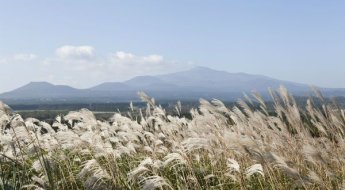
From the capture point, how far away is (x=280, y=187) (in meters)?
5.07

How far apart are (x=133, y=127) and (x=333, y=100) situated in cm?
381

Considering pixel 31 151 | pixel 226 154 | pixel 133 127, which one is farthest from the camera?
pixel 133 127

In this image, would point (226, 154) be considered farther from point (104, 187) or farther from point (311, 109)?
point (104, 187)

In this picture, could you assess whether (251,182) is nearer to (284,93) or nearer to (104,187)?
(284,93)

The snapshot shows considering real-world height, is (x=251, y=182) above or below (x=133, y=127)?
below

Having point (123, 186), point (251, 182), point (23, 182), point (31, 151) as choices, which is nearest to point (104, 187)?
point (123, 186)

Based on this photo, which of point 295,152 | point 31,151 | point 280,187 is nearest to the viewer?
point 280,187

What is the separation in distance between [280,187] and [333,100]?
1770mm

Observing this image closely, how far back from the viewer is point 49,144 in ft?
24.3

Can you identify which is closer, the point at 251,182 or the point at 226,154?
the point at 251,182

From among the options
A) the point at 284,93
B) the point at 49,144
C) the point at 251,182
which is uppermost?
the point at 284,93

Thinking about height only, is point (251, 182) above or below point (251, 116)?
below

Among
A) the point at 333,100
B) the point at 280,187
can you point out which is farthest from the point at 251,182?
the point at 333,100

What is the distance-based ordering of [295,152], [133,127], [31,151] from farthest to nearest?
[133,127], [295,152], [31,151]
